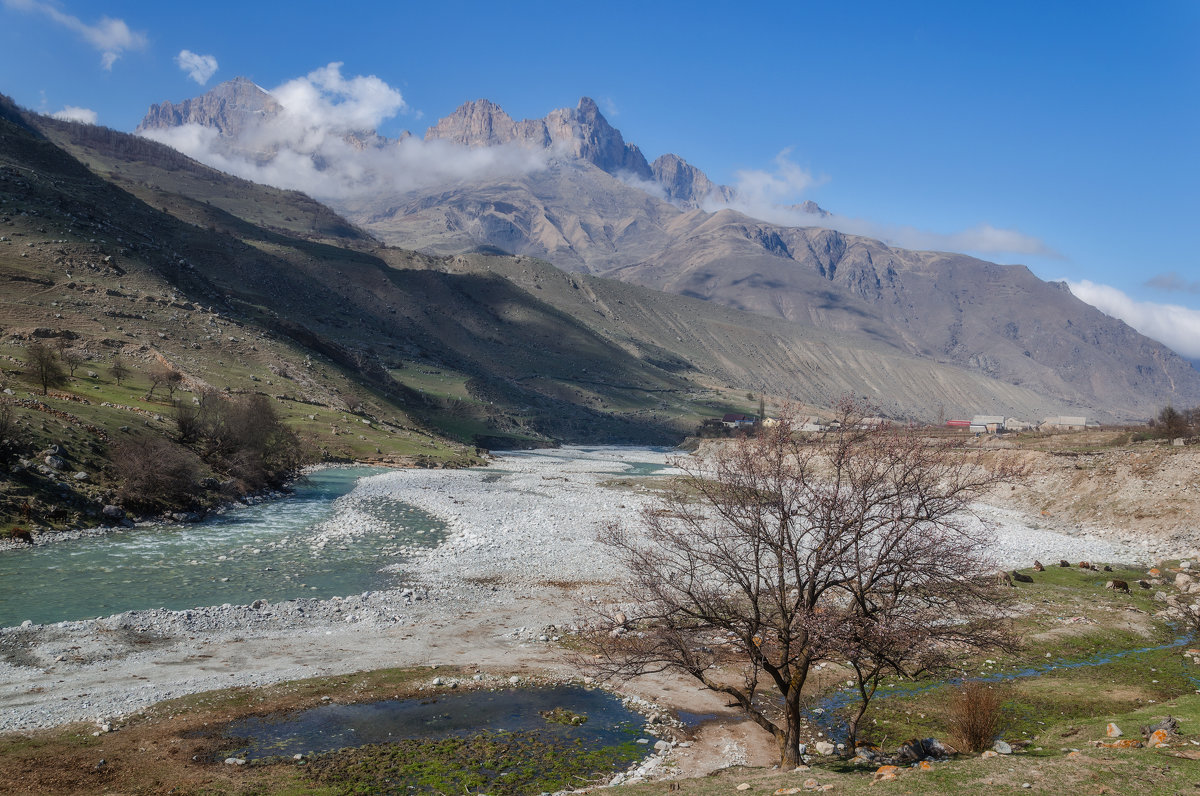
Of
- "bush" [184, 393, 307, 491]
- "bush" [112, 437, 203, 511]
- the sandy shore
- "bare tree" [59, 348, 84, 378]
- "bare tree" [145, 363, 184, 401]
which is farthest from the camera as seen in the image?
"bare tree" [145, 363, 184, 401]

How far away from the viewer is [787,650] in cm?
1377

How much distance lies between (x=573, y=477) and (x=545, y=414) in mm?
63202

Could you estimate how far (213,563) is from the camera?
30.2 meters

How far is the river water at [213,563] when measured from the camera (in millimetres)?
24328

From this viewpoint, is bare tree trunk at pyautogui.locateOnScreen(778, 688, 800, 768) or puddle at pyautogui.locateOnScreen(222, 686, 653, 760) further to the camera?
puddle at pyautogui.locateOnScreen(222, 686, 653, 760)

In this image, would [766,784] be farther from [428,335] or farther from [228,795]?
[428,335]

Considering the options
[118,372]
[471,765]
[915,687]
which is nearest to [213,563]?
[471,765]

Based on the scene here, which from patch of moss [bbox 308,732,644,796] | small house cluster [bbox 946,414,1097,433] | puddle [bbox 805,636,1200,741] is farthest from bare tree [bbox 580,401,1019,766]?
small house cluster [bbox 946,414,1097,433]

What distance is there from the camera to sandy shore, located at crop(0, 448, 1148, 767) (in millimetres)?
17031

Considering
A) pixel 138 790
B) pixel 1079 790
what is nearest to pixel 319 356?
pixel 138 790

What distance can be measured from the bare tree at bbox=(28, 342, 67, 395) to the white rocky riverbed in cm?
2296

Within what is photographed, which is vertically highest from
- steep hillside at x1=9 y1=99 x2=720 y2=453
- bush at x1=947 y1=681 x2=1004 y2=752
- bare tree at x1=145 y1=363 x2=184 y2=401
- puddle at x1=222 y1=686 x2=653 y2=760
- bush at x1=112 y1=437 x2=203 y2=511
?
steep hillside at x1=9 y1=99 x2=720 y2=453

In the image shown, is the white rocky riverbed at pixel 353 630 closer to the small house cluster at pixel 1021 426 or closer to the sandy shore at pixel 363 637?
the sandy shore at pixel 363 637

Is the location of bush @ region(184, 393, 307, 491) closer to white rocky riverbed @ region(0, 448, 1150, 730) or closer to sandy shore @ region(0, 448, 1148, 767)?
white rocky riverbed @ region(0, 448, 1150, 730)
